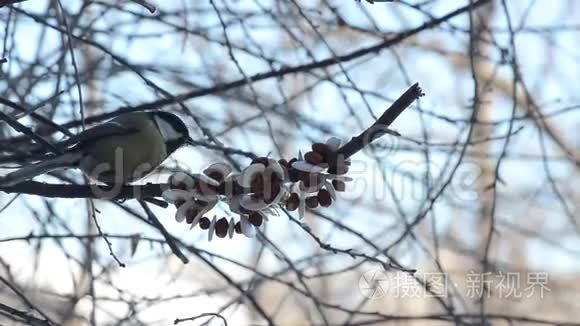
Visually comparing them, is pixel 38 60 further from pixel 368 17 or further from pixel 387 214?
pixel 387 214

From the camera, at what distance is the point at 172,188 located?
136cm

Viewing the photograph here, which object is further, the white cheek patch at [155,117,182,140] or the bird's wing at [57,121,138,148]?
the white cheek patch at [155,117,182,140]

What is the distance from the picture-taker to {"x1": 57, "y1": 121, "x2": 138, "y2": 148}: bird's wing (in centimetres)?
161

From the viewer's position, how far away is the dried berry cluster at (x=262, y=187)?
1324mm

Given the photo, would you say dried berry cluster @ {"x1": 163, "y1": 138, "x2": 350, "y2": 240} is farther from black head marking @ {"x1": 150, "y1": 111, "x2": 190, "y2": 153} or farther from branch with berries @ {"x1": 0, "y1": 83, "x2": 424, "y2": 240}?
black head marking @ {"x1": 150, "y1": 111, "x2": 190, "y2": 153}

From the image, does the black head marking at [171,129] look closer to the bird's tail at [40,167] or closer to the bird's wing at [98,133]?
the bird's wing at [98,133]

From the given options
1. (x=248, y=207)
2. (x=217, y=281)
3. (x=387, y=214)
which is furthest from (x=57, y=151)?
(x=387, y=214)

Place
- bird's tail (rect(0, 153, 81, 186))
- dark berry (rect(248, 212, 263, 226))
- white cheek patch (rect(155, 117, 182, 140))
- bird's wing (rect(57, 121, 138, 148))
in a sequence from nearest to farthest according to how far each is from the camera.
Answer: bird's tail (rect(0, 153, 81, 186)), dark berry (rect(248, 212, 263, 226)), bird's wing (rect(57, 121, 138, 148)), white cheek patch (rect(155, 117, 182, 140))

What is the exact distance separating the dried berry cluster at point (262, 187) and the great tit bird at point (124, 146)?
0.94ft

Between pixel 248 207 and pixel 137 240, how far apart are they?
1.84 feet

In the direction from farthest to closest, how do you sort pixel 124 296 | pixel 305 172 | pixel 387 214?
pixel 387 214 → pixel 124 296 → pixel 305 172

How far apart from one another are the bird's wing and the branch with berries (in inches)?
9.1

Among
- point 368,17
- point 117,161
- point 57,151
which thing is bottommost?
point 57,151

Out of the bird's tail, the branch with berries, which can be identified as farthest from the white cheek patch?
the branch with berries
